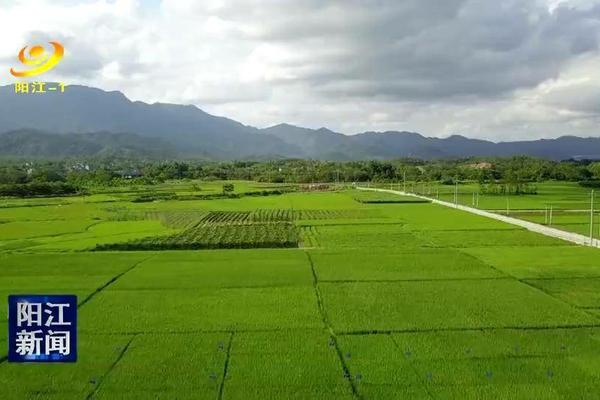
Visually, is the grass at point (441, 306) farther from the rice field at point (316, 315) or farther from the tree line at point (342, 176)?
the tree line at point (342, 176)

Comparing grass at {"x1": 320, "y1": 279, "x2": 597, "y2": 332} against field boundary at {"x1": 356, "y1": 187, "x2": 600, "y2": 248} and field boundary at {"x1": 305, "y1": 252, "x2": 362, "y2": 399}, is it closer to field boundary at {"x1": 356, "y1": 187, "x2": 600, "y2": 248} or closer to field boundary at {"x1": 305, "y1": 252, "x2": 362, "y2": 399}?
field boundary at {"x1": 305, "y1": 252, "x2": 362, "y2": 399}

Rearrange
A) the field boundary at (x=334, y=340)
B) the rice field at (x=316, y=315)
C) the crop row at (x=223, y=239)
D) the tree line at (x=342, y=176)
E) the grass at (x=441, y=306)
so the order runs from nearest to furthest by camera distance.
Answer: the field boundary at (x=334, y=340)
the rice field at (x=316, y=315)
the grass at (x=441, y=306)
the crop row at (x=223, y=239)
the tree line at (x=342, y=176)

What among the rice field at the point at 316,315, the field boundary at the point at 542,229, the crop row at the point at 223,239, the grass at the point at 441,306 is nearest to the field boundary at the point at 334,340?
the rice field at the point at 316,315

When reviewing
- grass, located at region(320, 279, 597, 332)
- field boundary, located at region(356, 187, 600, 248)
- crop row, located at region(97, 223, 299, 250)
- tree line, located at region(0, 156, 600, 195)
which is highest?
tree line, located at region(0, 156, 600, 195)

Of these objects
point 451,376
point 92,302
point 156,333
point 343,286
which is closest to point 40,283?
point 92,302

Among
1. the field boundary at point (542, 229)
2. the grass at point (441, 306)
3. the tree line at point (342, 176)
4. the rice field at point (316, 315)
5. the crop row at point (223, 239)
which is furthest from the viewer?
the tree line at point (342, 176)

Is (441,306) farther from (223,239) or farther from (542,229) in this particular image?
(542,229)

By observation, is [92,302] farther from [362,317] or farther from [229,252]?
[229,252]

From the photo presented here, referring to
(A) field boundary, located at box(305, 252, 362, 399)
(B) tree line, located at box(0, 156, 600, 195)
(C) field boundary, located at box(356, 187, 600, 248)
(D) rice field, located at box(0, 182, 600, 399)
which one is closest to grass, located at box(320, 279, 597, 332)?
(D) rice field, located at box(0, 182, 600, 399)

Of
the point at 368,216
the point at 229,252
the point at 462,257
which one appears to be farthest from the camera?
the point at 368,216
